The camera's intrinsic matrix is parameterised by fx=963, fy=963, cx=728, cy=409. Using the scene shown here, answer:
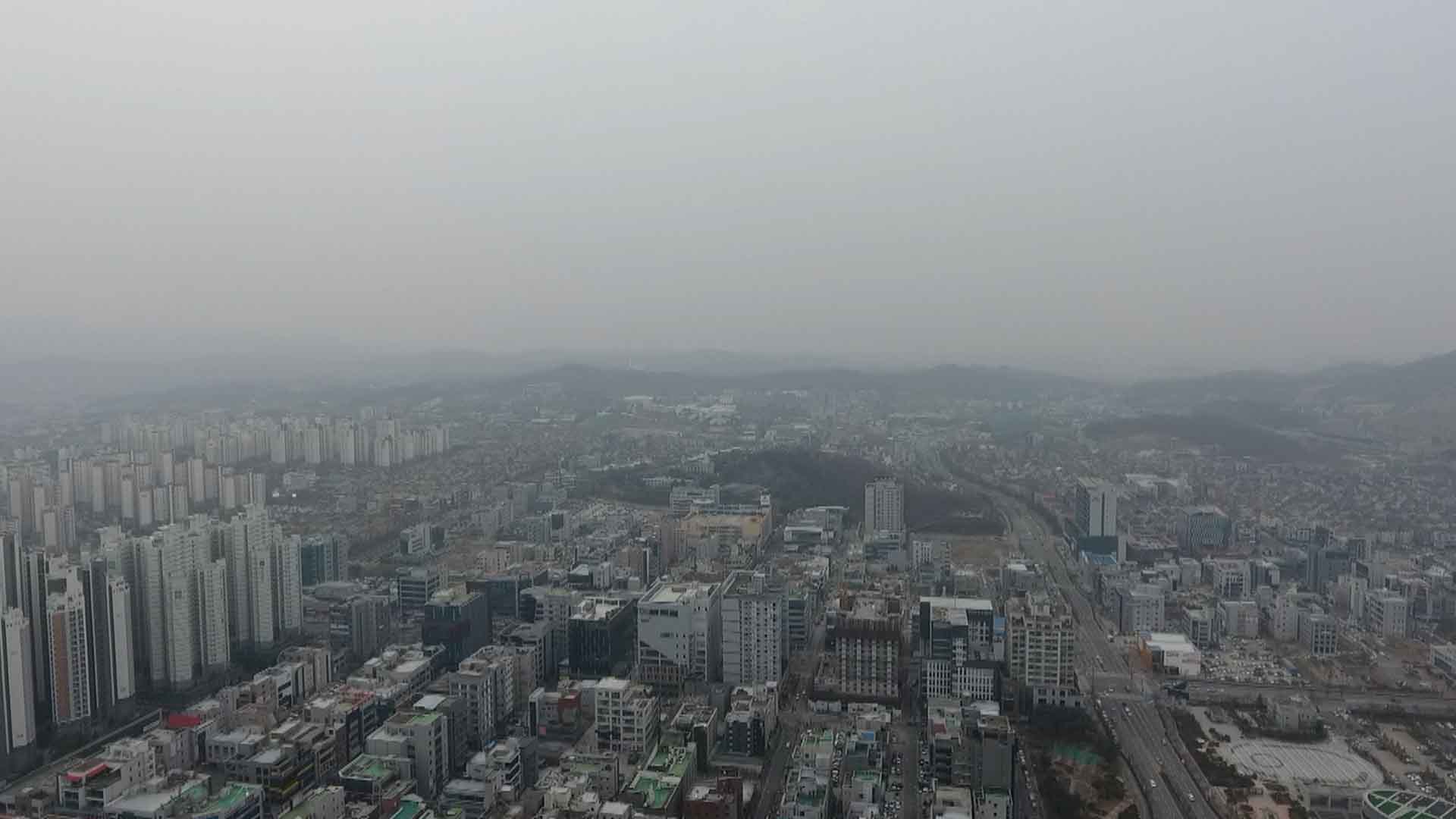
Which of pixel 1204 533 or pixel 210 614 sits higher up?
pixel 210 614

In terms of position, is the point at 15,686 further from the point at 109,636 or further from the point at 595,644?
the point at 595,644

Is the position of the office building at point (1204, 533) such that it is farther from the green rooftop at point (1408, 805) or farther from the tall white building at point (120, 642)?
the tall white building at point (120, 642)

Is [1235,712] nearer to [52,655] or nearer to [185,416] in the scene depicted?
[52,655]

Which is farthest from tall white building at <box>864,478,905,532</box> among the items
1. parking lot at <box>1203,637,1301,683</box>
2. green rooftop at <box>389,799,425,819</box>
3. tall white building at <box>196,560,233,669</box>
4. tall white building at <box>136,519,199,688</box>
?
green rooftop at <box>389,799,425,819</box>

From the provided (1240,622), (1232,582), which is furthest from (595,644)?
(1232,582)

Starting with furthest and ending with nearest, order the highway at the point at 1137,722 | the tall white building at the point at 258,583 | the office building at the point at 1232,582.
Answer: the office building at the point at 1232,582 < the tall white building at the point at 258,583 < the highway at the point at 1137,722

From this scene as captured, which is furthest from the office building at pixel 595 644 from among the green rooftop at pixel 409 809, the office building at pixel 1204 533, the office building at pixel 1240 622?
the office building at pixel 1204 533
